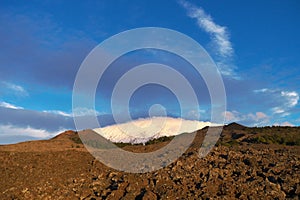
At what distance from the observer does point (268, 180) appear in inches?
685

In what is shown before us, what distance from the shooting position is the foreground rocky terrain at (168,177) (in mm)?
16547

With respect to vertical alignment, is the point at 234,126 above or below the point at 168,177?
above

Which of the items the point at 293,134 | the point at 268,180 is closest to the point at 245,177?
the point at 268,180

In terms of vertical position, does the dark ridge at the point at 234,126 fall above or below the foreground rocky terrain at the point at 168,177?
above

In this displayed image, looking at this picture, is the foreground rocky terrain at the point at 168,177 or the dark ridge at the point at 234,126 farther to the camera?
the dark ridge at the point at 234,126

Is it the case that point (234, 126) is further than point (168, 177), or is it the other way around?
point (234, 126)

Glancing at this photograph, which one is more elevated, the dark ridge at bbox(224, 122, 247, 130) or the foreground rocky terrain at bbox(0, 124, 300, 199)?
the dark ridge at bbox(224, 122, 247, 130)

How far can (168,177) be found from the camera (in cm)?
1859

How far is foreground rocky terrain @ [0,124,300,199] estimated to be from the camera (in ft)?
54.3

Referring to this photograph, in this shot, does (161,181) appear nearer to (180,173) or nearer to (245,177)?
(180,173)

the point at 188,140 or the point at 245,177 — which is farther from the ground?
the point at 188,140

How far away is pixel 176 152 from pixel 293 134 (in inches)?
534

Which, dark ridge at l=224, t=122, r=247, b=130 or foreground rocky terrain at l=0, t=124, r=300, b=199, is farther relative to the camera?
dark ridge at l=224, t=122, r=247, b=130

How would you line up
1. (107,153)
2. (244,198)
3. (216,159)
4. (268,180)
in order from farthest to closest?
1. (107,153)
2. (216,159)
3. (268,180)
4. (244,198)
